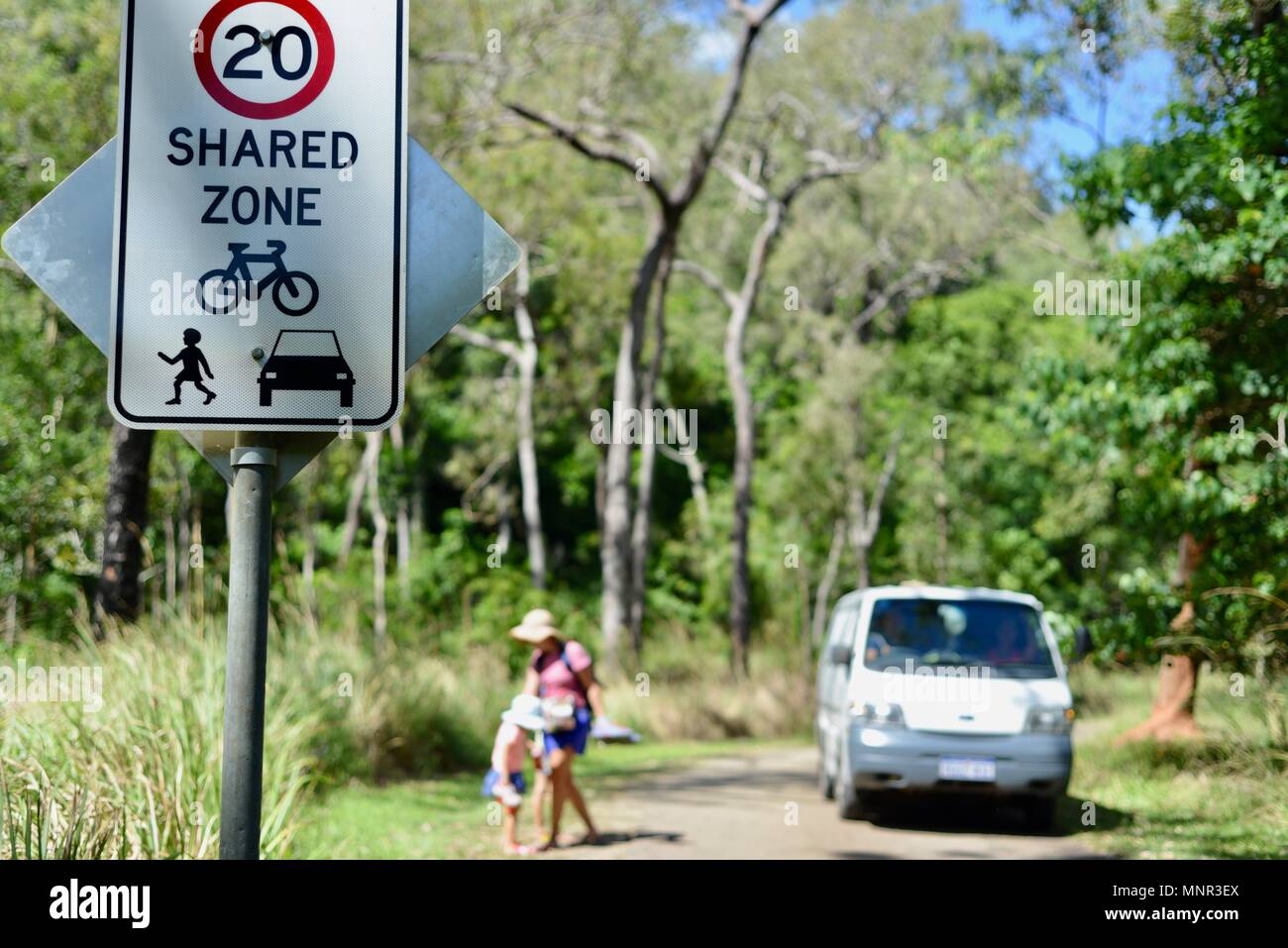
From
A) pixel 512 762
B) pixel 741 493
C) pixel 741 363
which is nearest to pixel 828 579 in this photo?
pixel 741 493

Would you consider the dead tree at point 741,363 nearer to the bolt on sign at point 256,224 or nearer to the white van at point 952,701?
the white van at point 952,701

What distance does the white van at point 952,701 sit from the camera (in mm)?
11102

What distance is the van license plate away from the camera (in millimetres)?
11047

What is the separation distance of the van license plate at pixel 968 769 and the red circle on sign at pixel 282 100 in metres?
9.45

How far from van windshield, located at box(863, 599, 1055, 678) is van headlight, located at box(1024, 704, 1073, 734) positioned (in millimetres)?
409

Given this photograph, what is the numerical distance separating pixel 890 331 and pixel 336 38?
47.2 meters

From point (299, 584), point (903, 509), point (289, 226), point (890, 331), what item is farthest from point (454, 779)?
point (890, 331)

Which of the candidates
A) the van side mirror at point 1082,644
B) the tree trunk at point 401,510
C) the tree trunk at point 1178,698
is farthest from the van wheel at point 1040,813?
the tree trunk at point 401,510

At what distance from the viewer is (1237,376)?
421 inches

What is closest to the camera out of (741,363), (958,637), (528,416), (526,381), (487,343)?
(958,637)

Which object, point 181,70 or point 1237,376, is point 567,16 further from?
point 181,70

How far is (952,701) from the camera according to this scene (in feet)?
37.2

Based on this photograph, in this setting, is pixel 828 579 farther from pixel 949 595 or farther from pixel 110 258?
pixel 110 258

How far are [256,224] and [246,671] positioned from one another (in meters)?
0.90
